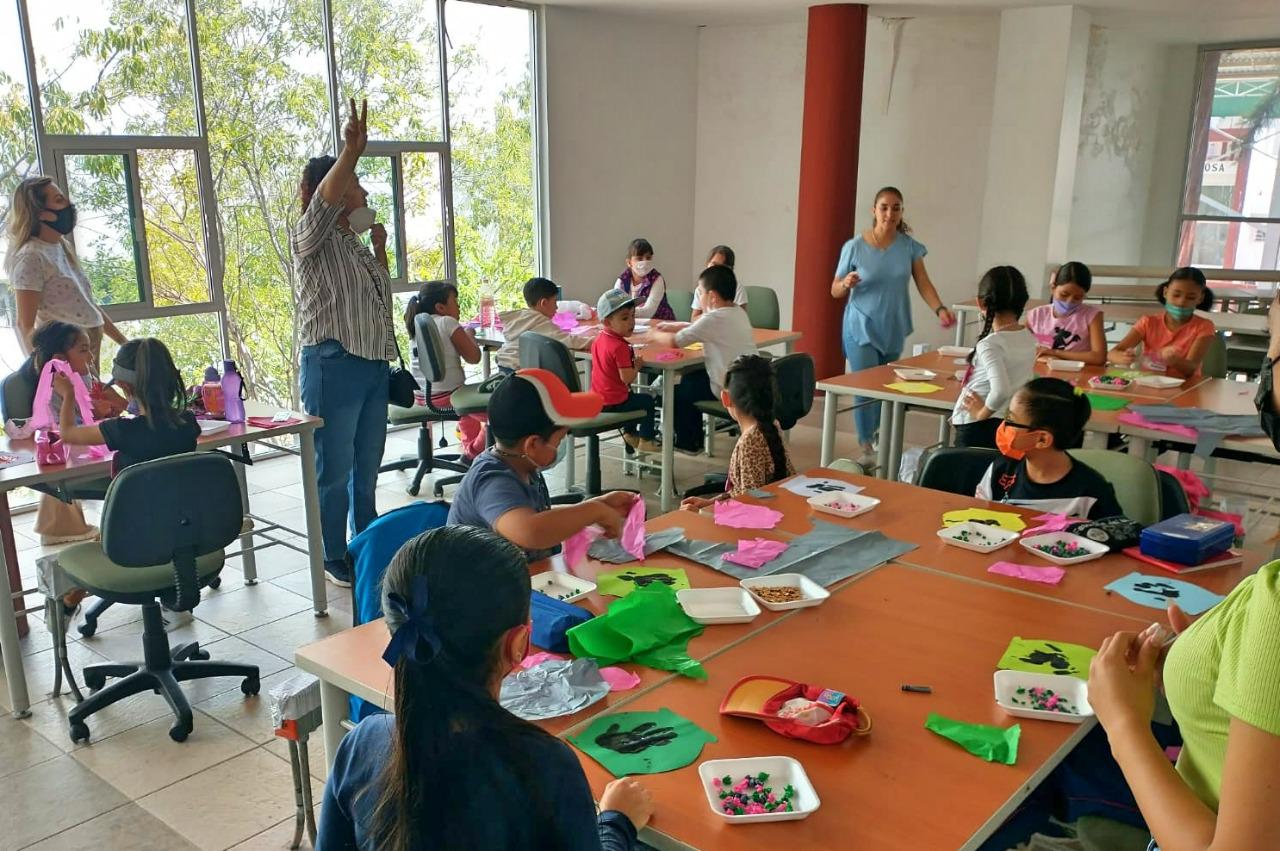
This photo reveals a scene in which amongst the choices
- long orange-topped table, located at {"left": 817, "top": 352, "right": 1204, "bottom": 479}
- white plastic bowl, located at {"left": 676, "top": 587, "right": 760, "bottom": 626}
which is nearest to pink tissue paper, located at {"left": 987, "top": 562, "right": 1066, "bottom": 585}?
white plastic bowl, located at {"left": 676, "top": 587, "right": 760, "bottom": 626}

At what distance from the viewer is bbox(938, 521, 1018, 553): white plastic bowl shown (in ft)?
8.49

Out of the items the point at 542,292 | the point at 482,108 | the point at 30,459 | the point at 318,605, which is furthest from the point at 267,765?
the point at 482,108

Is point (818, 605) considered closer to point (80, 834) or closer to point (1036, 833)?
point (1036, 833)

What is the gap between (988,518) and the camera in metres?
2.81

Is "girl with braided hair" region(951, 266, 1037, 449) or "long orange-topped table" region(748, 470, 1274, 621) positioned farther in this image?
"girl with braided hair" region(951, 266, 1037, 449)

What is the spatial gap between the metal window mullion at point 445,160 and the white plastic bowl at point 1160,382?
4.68 m

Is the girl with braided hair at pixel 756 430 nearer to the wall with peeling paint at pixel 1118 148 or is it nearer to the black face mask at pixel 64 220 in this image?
the black face mask at pixel 64 220

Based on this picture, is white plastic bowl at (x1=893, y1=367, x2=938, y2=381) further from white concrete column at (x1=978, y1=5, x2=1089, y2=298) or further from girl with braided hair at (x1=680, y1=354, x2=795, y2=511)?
white concrete column at (x1=978, y1=5, x2=1089, y2=298)

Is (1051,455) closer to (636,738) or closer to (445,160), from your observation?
(636,738)

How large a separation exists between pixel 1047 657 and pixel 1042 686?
14cm

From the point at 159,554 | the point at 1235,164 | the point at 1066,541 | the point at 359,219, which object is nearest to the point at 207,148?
the point at 359,219

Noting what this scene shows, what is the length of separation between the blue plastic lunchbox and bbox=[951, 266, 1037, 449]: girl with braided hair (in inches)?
58.2

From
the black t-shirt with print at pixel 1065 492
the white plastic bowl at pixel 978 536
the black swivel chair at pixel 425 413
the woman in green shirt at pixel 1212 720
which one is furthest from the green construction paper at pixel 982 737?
the black swivel chair at pixel 425 413

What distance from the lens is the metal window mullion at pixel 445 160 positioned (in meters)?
6.89
